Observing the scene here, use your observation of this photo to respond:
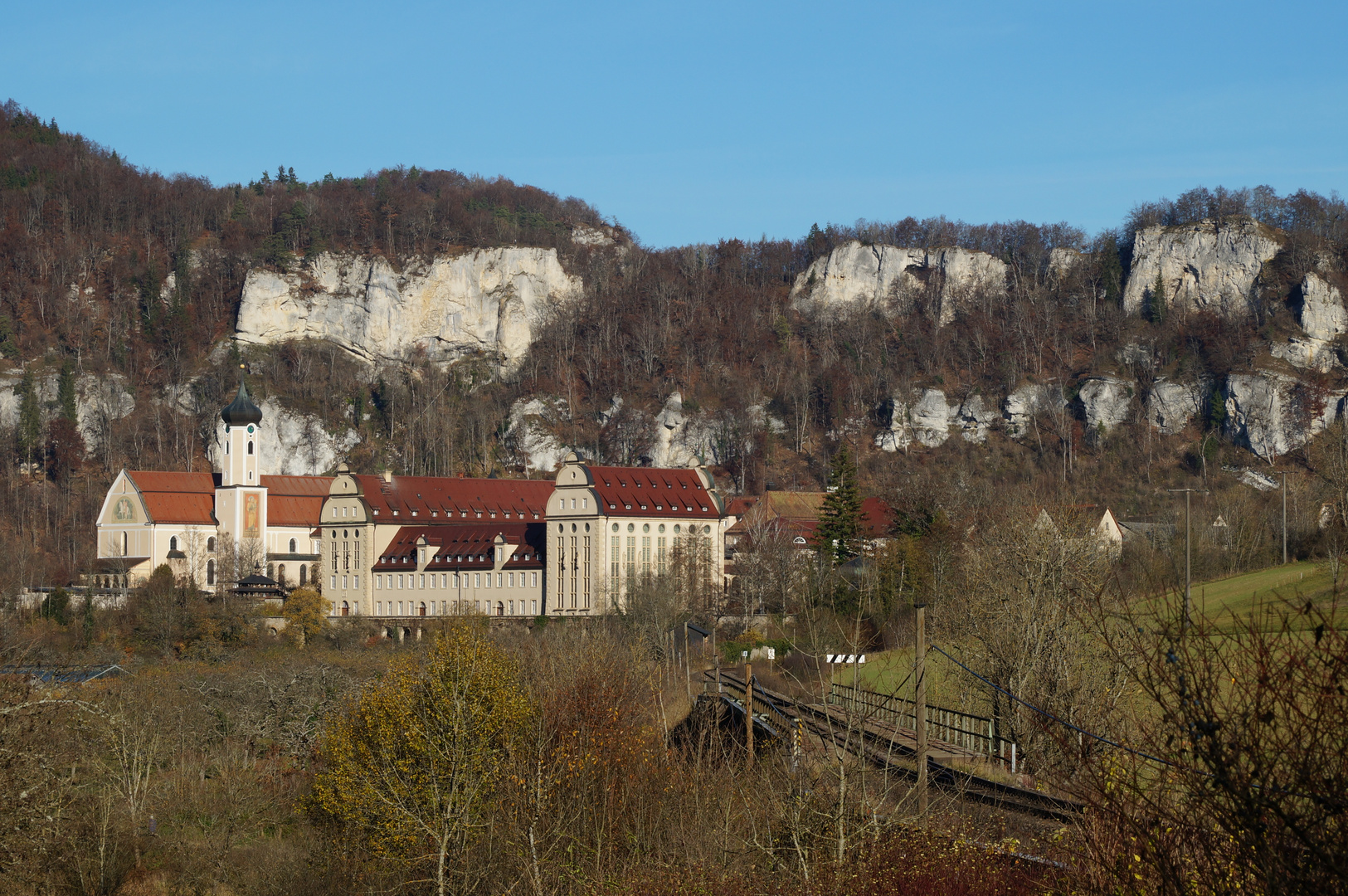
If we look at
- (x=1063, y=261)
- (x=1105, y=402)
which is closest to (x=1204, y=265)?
(x=1063, y=261)

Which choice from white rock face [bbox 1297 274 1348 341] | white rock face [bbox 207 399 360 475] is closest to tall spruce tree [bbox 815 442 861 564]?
white rock face [bbox 207 399 360 475]

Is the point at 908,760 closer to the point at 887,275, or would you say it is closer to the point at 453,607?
the point at 453,607

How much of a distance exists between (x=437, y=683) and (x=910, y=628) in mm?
29406

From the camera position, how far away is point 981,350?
502ft

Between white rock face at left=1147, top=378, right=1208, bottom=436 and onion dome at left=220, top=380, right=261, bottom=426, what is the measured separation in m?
79.1

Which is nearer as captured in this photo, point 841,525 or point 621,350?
point 841,525

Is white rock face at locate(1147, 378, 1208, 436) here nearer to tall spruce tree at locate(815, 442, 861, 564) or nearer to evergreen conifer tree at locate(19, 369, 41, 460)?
tall spruce tree at locate(815, 442, 861, 564)

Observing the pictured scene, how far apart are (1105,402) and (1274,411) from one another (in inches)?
589

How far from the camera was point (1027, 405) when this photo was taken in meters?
141

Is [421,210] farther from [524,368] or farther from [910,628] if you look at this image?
[910,628]

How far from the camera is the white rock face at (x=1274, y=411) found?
419 feet

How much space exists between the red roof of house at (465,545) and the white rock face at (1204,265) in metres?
85.2

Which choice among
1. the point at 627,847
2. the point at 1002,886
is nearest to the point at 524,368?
the point at 627,847

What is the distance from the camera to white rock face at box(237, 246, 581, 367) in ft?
523
